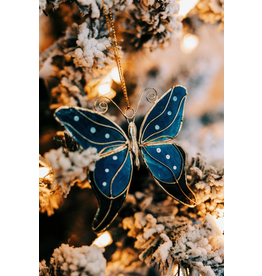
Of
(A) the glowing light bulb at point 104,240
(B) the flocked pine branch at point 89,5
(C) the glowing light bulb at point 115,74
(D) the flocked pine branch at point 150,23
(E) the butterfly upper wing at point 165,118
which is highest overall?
(D) the flocked pine branch at point 150,23

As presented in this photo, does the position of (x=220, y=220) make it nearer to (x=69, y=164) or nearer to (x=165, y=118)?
(x=165, y=118)

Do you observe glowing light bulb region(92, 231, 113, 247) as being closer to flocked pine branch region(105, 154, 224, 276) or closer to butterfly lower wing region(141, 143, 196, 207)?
flocked pine branch region(105, 154, 224, 276)

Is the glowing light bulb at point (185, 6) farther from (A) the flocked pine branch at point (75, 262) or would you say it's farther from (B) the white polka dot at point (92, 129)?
(A) the flocked pine branch at point (75, 262)

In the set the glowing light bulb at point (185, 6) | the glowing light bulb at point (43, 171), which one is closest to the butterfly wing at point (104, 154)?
the glowing light bulb at point (43, 171)

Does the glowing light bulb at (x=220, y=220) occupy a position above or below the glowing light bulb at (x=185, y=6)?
below

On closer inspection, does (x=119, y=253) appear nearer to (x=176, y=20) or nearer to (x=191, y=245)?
(x=191, y=245)

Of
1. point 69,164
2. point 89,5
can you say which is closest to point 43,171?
point 69,164

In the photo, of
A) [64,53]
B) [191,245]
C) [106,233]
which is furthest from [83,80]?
[191,245]
